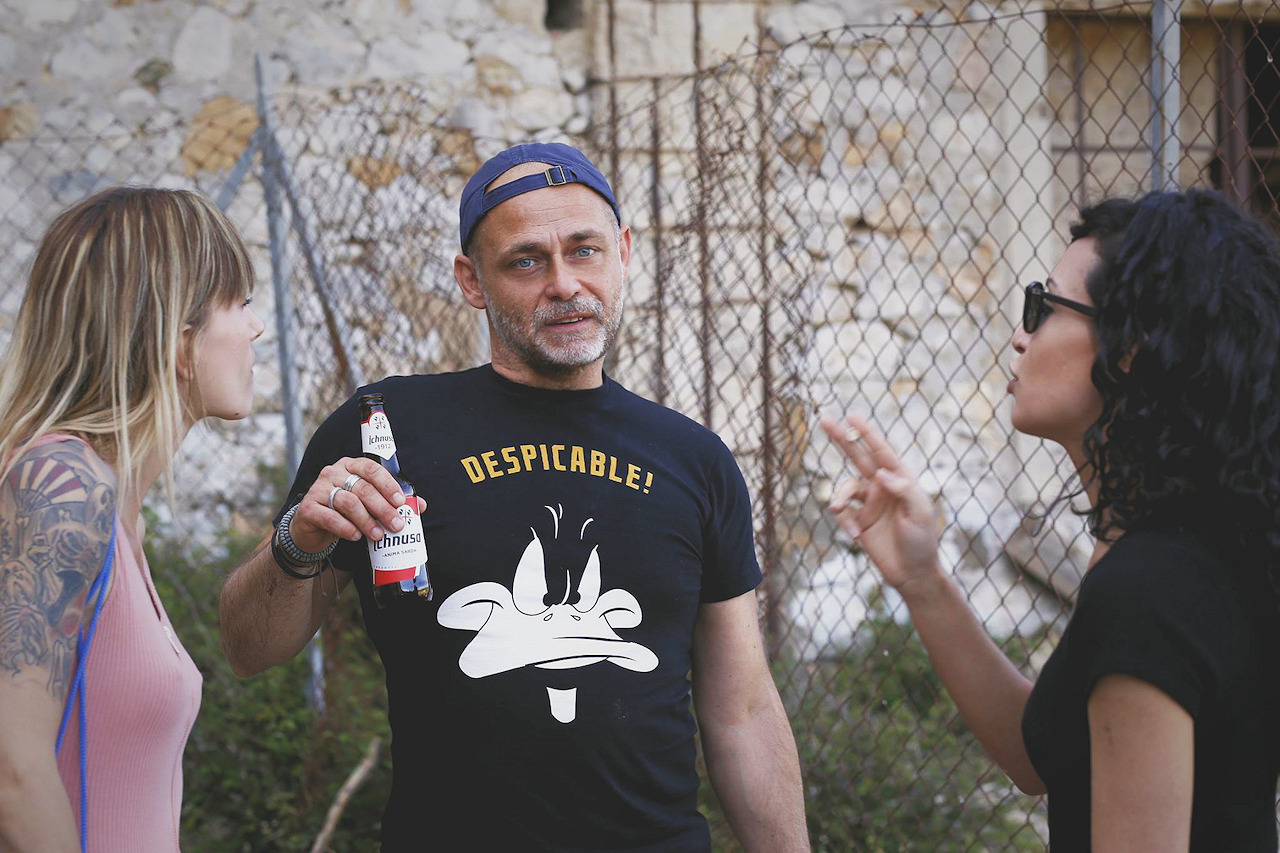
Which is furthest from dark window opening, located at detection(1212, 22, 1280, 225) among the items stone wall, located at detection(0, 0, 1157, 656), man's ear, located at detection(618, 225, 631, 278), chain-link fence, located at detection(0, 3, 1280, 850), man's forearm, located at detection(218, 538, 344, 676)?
man's forearm, located at detection(218, 538, 344, 676)

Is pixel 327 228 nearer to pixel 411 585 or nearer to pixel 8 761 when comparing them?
pixel 411 585

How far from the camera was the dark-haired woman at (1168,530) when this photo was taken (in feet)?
4.54

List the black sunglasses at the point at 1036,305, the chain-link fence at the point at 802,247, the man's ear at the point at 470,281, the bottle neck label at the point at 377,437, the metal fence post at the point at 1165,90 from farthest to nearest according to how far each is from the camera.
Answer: the chain-link fence at the point at 802,247, the metal fence post at the point at 1165,90, the man's ear at the point at 470,281, the bottle neck label at the point at 377,437, the black sunglasses at the point at 1036,305

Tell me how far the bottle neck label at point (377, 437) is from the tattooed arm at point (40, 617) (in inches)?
17.1

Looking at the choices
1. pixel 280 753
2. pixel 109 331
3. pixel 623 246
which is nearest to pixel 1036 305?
pixel 623 246

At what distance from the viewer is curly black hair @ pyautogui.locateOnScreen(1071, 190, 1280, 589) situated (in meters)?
1.46

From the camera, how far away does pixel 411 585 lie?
1804 mm

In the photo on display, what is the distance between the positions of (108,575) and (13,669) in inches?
6.6

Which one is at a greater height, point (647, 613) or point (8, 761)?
point (647, 613)

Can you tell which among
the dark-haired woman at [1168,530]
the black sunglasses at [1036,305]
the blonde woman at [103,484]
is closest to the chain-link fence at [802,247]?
the blonde woman at [103,484]

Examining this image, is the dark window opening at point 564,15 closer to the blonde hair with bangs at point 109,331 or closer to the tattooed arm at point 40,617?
the blonde hair with bangs at point 109,331

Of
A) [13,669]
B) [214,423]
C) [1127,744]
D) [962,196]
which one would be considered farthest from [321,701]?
[962,196]

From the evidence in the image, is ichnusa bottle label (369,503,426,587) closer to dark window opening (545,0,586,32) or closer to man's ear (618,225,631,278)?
man's ear (618,225,631,278)

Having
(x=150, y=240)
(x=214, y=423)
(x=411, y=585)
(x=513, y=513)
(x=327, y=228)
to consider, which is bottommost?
(x=411, y=585)
